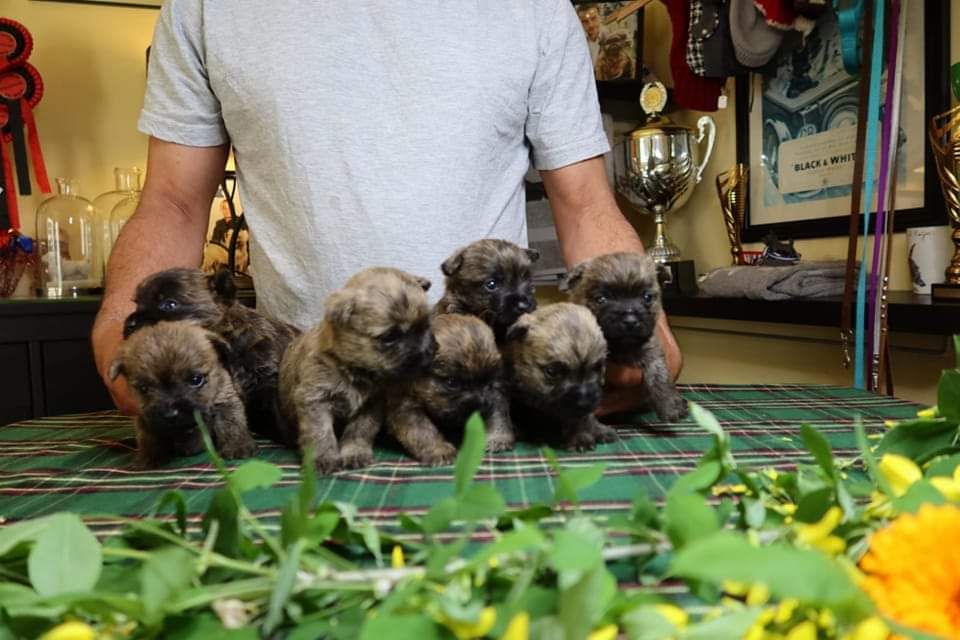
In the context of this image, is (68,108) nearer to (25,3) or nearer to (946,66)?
(25,3)

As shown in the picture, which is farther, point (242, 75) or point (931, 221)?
point (931, 221)

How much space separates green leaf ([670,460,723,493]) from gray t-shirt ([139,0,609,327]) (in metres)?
1.33

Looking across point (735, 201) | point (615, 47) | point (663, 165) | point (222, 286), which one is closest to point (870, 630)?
point (222, 286)

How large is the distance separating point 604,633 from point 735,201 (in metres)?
3.41

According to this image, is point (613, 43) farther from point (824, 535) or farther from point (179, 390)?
point (824, 535)

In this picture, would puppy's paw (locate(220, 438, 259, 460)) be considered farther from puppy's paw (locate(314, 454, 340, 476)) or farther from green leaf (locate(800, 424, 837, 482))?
green leaf (locate(800, 424, 837, 482))

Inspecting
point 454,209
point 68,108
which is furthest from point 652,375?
point 68,108

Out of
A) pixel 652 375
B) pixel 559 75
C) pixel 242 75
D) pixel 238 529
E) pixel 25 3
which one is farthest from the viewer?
pixel 25 3

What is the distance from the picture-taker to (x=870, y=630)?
0.45 metres

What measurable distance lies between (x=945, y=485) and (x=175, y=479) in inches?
42.6

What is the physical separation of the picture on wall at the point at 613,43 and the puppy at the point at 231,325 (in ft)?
10.6

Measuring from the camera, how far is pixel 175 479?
117 cm

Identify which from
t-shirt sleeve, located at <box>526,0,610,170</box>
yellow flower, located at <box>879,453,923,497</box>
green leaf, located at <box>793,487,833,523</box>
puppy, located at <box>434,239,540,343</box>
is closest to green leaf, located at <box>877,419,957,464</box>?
yellow flower, located at <box>879,453,923,497</box>

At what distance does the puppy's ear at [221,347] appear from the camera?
1.34 m
